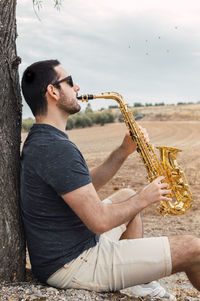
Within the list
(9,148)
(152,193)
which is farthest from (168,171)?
(9,148)

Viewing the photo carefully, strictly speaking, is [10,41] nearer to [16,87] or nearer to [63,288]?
[16,87]

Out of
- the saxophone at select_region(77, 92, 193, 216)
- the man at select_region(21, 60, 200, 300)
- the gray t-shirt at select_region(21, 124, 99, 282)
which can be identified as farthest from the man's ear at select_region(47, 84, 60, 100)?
the saxophone at select_region(77, 92, 193, 216)

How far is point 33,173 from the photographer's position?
289 cm

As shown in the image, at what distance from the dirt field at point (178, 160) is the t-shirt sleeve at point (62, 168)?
1896 millimetres

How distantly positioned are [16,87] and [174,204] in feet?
5.63

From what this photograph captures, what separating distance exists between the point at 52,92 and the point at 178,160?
30.8ft

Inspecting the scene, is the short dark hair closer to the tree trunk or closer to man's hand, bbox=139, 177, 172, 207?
the tree trunk

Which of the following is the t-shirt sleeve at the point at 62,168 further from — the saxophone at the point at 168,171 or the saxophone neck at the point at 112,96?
the saxophone at the point at 168,171

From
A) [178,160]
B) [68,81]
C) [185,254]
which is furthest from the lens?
[178,160]

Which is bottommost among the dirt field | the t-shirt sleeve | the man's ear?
the dirt field

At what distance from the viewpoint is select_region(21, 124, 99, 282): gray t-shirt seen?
2738 mm

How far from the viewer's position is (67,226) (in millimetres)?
2945

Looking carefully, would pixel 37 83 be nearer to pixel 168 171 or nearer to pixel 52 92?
pixel 52 92

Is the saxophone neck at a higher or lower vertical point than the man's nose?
lower
